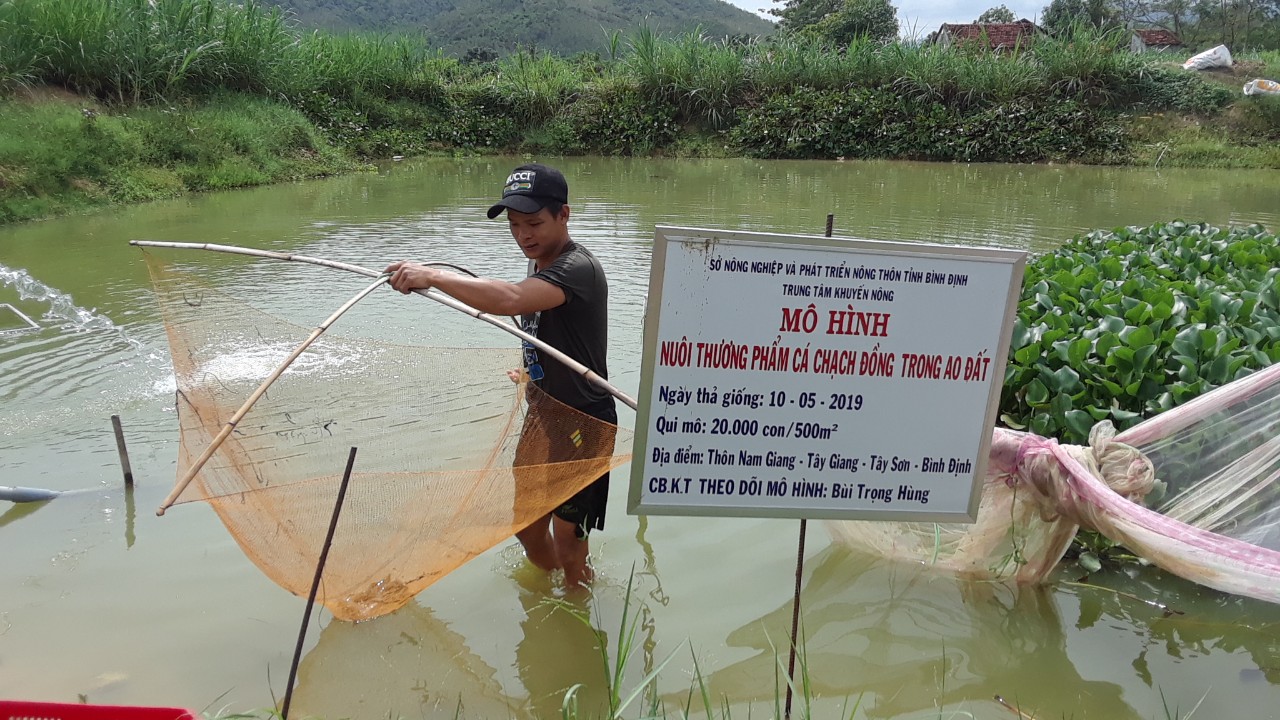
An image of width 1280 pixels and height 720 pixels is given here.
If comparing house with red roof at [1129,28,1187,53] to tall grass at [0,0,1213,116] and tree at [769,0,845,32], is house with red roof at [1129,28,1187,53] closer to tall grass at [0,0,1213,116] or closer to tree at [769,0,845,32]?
tree at [769,0,845,32]

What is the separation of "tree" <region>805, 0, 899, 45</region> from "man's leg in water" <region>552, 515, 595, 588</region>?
35.7 meters

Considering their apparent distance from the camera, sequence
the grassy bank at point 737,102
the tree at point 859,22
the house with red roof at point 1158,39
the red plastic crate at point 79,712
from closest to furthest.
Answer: the red plastic crate at point 79,712 < the grassy bank at point 737,102 < the tree at point 859,22 < the house with red roof at point 1158,39

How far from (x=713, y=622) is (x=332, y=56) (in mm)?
17854

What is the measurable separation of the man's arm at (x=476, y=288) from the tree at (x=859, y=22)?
35899 millimetres

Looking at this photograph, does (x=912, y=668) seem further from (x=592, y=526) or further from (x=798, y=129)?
(x=798, y=129)

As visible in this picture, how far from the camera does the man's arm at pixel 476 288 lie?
218 centimetres

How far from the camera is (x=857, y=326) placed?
1.88m

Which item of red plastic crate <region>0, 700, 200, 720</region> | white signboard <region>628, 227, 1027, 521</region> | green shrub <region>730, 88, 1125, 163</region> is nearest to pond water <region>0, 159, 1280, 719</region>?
white signboard <region>628, 227, 1027, 521</region>

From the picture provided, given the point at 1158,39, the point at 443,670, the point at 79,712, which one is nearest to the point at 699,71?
the point at 443,670

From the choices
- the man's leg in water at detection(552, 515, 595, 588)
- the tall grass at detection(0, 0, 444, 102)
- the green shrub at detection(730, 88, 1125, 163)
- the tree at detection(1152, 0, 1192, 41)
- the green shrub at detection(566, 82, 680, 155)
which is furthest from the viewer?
the tree at detection(1152, 0, 1192, 41)

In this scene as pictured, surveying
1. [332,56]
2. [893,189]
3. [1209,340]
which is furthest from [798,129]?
[1209,340]

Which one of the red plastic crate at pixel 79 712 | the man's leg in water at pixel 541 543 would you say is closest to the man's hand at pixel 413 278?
the man's leg in water at pixel 541 543

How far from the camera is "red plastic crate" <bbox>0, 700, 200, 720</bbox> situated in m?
1.74

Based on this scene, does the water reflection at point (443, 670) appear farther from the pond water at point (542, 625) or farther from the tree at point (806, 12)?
the tree at point (806, 12)
